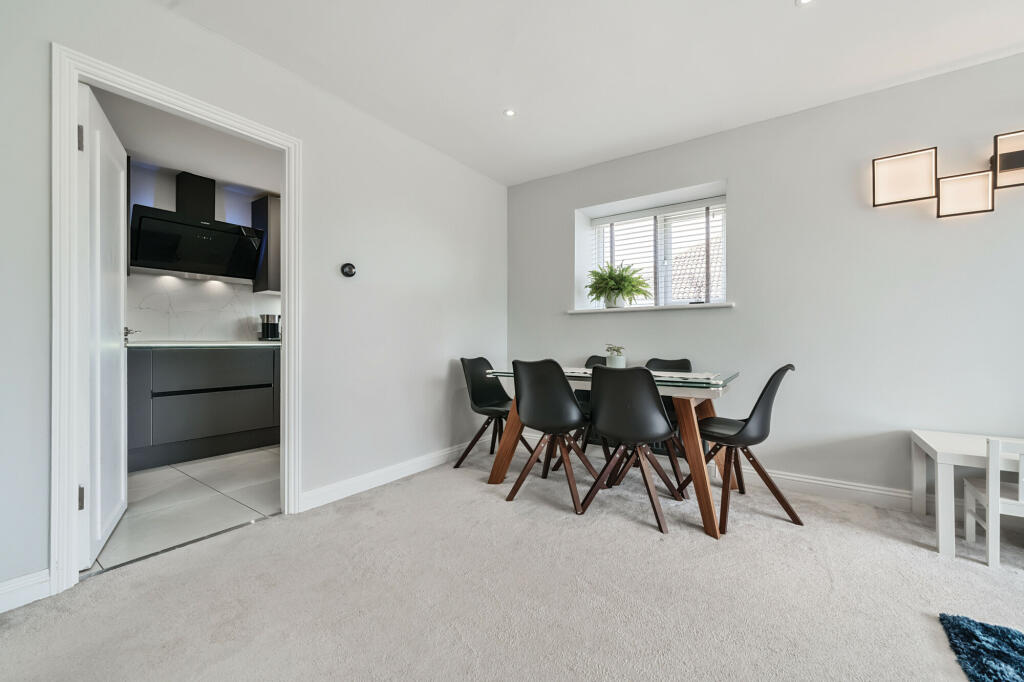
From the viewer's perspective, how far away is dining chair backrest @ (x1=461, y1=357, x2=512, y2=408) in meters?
3.42

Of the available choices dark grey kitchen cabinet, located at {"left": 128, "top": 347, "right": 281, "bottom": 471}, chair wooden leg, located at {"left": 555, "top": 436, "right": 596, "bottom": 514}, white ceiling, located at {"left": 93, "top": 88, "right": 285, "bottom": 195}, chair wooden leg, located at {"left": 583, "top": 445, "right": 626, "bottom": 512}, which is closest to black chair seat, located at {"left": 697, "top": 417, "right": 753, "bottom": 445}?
chair wooden leg, located at {"left": 583, "top": 445, "right": 626, "bottom": 512}

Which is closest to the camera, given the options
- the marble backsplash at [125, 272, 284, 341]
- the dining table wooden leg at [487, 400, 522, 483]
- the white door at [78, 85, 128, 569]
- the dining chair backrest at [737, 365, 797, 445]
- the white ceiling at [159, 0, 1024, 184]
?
the white door at [78, 85, 128, 569]

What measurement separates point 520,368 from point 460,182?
1.96 m

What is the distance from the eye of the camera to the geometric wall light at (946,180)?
2.22m

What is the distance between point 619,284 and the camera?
3.46 m

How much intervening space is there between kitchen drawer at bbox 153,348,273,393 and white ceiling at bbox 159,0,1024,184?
2.32 m

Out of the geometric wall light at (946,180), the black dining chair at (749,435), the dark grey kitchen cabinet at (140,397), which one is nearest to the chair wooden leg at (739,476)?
the black dining chair at (749,435)

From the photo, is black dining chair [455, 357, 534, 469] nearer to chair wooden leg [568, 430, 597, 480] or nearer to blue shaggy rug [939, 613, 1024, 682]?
chair wooden leg [568, 430, 597, 480]

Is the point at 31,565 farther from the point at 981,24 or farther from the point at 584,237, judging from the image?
the point at 981,24

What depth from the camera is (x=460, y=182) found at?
371 centimetres

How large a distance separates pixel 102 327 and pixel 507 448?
2253 mm

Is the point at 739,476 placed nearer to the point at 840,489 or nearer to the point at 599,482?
the point at 840,489

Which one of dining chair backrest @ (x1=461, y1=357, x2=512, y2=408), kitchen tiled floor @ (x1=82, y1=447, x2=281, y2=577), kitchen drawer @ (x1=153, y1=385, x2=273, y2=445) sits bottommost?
kitchen tiled floor @ (x1=82, y1=447, x2=281, y2=577)

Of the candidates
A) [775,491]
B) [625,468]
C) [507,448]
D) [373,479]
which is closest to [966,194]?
[775,491]
